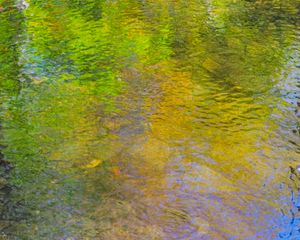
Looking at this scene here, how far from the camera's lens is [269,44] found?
10.3m

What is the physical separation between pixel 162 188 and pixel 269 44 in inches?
239

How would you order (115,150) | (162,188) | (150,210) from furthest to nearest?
(115,150)
(162,188)
(150,210)

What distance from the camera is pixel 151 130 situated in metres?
6.91

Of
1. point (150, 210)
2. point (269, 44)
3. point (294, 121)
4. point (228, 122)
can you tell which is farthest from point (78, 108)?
point (269, 44)

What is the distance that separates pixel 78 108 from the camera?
7707 millimetres

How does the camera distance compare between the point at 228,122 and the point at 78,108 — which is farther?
the point at 78,108

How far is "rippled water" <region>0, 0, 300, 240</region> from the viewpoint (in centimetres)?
504

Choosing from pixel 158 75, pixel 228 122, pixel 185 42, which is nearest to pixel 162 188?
pixel 228 122

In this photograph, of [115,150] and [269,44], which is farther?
[269,44]

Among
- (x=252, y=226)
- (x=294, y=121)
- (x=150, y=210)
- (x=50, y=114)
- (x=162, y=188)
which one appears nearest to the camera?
(x=252, y=226)

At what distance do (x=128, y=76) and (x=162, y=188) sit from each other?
394 cm

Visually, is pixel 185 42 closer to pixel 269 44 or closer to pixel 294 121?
pixel 269 44

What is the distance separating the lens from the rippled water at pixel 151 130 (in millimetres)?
5043

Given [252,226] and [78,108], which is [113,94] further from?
[252,226]
